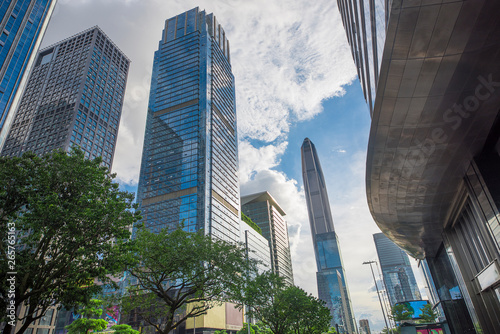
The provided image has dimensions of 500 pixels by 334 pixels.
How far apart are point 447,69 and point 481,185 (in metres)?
9.26

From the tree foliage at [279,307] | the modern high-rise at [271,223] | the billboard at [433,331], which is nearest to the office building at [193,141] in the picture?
the tree foliage at [279,307]

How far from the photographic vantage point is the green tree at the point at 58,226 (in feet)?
39.3

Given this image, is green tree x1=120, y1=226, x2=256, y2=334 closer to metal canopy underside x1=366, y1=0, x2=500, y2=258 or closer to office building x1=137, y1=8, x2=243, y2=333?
metal canopy underside x1=366, y1=0, x2=500, y2=258

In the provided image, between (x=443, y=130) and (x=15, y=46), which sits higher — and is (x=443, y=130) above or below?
below

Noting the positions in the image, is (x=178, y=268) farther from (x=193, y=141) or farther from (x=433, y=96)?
(x=193, y=141)

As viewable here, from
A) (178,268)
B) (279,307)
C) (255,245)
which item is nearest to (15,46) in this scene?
(178,268)

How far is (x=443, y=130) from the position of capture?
16.0 meters

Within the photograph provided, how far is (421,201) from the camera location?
2481 cm

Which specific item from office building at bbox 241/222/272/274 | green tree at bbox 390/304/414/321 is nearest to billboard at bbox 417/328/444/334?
green tree at bbox 390/304/414/321

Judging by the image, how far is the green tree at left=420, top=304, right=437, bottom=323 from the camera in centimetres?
6300

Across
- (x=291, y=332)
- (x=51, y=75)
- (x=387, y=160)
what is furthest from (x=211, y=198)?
(x=51, y=75)

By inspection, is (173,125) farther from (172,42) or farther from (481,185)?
(481,185)

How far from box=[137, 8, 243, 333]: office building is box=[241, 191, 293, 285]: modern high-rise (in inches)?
2268

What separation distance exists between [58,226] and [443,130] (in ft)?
62.0
